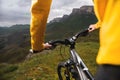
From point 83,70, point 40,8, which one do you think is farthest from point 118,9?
point 83,70

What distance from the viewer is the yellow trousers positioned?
3059mm

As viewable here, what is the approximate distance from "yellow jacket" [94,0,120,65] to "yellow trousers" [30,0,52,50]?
45 centimetres

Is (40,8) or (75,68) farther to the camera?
(75,68)

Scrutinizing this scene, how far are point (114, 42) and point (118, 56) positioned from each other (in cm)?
10

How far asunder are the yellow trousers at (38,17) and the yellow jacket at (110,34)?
1.48 ft

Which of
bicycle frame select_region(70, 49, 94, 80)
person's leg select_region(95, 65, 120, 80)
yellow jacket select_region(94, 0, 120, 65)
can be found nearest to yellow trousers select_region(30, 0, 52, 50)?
yellow jacket select_region(94, 0, 120, 65)

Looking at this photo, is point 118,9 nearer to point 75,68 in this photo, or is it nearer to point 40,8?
point 40,8

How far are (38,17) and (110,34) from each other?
0.63m

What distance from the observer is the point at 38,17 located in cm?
313

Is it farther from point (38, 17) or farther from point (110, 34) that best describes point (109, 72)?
point (38, 17)

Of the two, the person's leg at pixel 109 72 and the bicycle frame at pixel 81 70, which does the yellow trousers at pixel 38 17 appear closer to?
the person's leg at pixel 109 72

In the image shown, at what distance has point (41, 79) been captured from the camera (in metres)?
23.8

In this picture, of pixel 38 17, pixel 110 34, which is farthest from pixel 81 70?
pixel 110 34

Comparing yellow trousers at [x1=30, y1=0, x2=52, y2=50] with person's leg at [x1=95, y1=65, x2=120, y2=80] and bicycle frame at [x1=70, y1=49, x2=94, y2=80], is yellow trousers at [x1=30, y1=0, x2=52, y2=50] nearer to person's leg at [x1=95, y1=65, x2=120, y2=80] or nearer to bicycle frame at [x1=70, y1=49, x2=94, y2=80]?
person's leg at [x1=95, y1=65, x2=120, y2=80]
